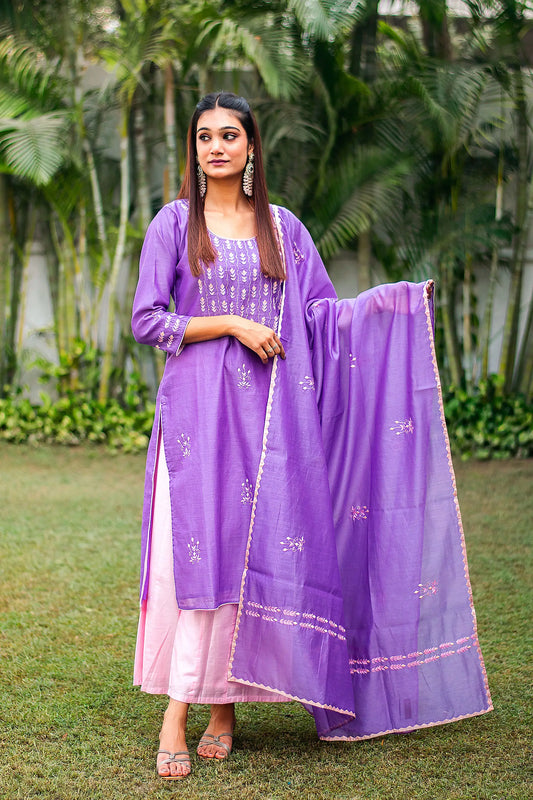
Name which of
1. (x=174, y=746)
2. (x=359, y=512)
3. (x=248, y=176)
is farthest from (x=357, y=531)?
(x=248, y=176)

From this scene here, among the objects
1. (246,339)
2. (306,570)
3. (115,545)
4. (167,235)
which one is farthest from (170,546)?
(115,545)

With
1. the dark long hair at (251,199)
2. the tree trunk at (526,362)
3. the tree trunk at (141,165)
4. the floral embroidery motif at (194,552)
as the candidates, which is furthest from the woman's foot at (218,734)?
the tree trunk at (526,362)

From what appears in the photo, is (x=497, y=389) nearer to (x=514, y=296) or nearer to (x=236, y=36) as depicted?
(x=514, y=296)

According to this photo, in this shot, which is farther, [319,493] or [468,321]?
[468,321]

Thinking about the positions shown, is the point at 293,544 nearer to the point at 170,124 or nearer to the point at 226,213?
the point at 226,213

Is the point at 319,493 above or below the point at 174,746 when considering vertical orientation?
above

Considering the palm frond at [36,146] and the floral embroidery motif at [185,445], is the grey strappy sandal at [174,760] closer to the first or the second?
the floral embroidery motif at [185,445]

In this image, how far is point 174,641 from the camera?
6.92ft

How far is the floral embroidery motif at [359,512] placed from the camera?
2180mm

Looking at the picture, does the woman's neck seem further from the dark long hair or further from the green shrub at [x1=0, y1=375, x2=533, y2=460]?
the green shrub at [x1=0, y1=375, x2=533, y2=460]

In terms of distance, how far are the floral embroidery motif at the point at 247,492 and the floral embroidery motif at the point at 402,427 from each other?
39 centimetres

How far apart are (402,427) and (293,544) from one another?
0.41 meters

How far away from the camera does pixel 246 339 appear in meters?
2.04

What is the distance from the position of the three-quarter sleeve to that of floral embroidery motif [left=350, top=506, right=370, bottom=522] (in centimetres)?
59
